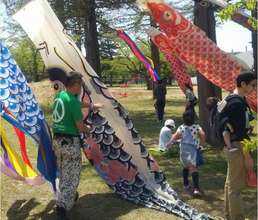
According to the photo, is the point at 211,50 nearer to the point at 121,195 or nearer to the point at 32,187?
the point at 121,195

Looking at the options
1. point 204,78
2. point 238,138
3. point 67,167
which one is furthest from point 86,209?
point 204,78

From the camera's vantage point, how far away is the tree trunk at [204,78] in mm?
11570

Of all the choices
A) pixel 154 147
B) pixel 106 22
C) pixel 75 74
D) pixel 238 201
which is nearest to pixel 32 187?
pixel 75 74

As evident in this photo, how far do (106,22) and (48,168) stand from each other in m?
16.0

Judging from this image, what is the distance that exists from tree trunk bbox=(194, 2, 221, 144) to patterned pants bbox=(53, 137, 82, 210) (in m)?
5.86

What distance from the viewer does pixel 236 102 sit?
543 cm

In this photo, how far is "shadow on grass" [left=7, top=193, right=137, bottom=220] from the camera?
6484mm

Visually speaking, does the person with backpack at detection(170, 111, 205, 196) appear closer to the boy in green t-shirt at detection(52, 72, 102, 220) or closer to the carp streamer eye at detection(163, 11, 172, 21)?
the boy in green t-shirt at detection(52, 72, 102, 220)

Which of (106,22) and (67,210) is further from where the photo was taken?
(106,22)

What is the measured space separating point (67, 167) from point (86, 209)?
2.69 ft

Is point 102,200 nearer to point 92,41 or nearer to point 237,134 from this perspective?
point 237,134

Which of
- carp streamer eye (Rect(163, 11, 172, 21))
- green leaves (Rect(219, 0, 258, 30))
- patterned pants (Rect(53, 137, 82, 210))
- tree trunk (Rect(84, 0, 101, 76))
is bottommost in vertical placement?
tree trunk (Rect(84, 0, 101, 76))

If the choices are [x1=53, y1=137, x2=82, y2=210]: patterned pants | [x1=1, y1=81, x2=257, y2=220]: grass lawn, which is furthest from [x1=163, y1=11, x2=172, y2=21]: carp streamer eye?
[x1=53, y1=137, x2=82, y2=210]: patterned pants

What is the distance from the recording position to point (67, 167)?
20.5 ft
